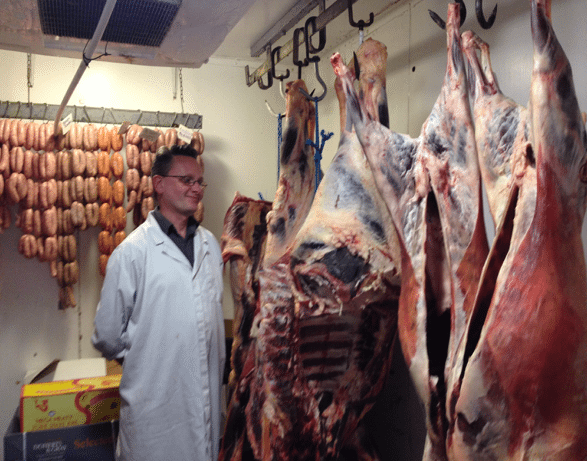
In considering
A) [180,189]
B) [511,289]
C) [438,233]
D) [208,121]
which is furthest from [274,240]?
[208,121]

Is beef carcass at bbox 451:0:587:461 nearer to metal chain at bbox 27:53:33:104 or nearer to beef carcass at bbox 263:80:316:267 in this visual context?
beef carcass at bbox 263:80:316:267

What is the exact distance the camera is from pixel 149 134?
11.6 ft

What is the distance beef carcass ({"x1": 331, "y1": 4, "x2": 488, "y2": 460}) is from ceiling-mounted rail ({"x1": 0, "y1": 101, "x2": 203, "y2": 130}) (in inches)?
102

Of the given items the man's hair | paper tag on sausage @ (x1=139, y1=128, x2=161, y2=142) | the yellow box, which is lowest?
the yellow box

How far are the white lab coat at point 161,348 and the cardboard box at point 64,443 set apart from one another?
341 millimetres

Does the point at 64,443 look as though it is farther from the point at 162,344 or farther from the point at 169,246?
the point at 169,246

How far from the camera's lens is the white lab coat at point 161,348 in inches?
94.4

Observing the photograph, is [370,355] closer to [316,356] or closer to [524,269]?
[316,356]

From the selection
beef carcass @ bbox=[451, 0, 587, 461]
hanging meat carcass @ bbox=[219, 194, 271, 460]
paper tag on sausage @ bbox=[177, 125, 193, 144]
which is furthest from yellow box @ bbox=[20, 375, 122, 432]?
beef carcass @ bbox=[451, 0, 587, 461]

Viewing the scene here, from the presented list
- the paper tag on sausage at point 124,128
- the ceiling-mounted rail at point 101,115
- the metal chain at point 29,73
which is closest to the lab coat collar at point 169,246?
the paper tag on sausage at point 124,128

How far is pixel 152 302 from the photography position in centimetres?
248

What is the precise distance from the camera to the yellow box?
105 inches

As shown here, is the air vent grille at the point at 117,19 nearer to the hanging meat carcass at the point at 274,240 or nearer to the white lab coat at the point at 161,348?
the hanging meat carcass at the point at 274,240

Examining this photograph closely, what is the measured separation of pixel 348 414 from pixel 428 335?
20.1 inches
